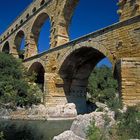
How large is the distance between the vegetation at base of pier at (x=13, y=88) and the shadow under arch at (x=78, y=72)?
6.21m

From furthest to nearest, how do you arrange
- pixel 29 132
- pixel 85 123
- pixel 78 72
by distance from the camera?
1. pixel 78 72
2. pixel 29 132
3. pixel 85 123

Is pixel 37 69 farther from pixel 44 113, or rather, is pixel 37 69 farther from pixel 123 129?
pixel 123 129

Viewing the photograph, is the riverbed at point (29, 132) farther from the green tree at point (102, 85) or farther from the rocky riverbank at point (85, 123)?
the green tree at point (102, 85)

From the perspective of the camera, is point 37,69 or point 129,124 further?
point 37,69

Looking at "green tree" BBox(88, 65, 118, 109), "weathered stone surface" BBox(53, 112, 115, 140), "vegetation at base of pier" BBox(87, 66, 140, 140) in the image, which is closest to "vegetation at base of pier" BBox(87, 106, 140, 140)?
"vegetation at base of pier" BBox(87, 66, 140, 140)

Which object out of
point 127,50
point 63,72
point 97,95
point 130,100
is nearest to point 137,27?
point 127,50

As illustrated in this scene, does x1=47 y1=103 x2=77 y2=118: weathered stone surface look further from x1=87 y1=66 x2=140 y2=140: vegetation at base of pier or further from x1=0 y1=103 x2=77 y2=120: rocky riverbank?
x1=87 y1=66 x2=140 y2=140: vegetation at base of pier

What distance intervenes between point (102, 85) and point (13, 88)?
2616cm

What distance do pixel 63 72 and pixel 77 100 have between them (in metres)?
3.19

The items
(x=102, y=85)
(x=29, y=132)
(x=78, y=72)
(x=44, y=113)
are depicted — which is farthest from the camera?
(x=102, y=85)

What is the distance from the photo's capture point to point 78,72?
21.0m

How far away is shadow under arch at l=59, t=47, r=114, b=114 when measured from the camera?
18.9m

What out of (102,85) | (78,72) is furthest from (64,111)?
(102,85)

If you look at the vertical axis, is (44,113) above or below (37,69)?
below
